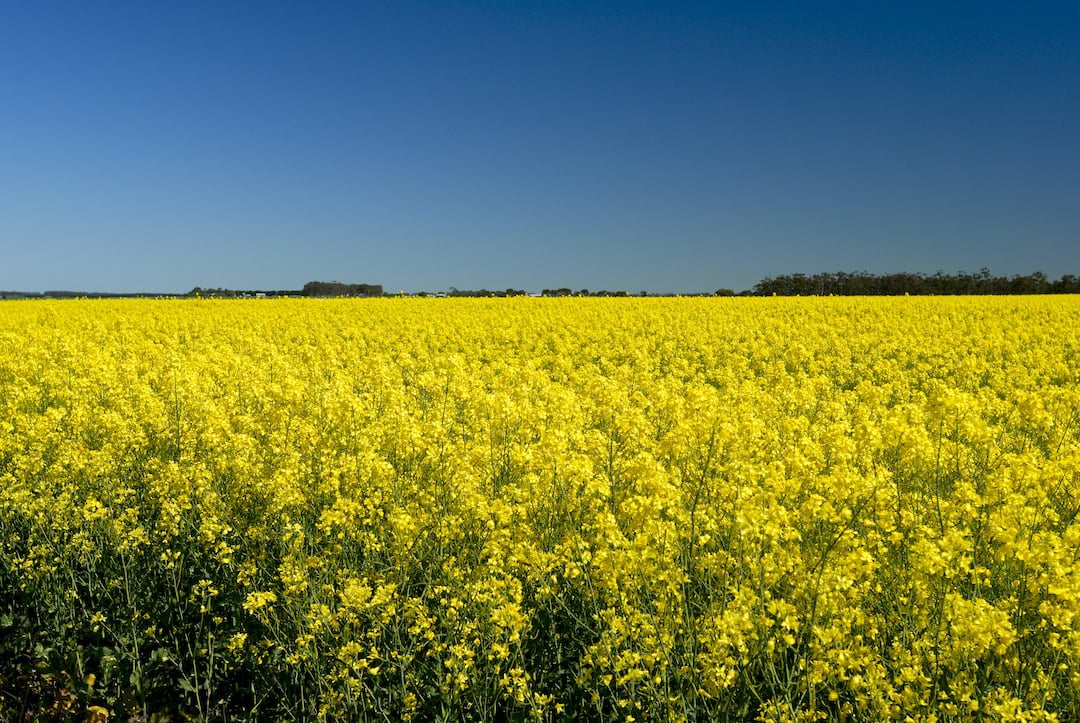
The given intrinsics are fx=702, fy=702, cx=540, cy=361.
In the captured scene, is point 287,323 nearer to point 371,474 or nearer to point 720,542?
point 371,474

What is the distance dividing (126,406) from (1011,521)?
28.7 ft

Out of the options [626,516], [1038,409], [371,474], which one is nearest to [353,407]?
[371,474]

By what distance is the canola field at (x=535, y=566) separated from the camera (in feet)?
11.3

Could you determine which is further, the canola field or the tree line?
the tree line

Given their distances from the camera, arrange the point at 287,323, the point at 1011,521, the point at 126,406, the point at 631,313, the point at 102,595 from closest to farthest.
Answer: the point at 1011,521 → the point at 102,595 → the point at 126,406 → the point at 287,323 → the point at 631,313

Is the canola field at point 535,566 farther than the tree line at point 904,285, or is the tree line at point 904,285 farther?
the tree line at point 904,285

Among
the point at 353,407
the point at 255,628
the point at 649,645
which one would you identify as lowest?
the point at 255,628

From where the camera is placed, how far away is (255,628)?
15.6ft

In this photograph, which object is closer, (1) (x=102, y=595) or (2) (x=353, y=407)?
(1) (x=102, y=595)

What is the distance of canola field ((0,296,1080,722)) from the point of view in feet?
11.3

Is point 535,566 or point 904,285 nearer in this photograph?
point 535,566

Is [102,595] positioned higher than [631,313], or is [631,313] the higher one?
[631,313]

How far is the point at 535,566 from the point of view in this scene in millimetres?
4094

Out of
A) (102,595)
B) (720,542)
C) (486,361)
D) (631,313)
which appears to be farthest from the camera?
(631,313)
